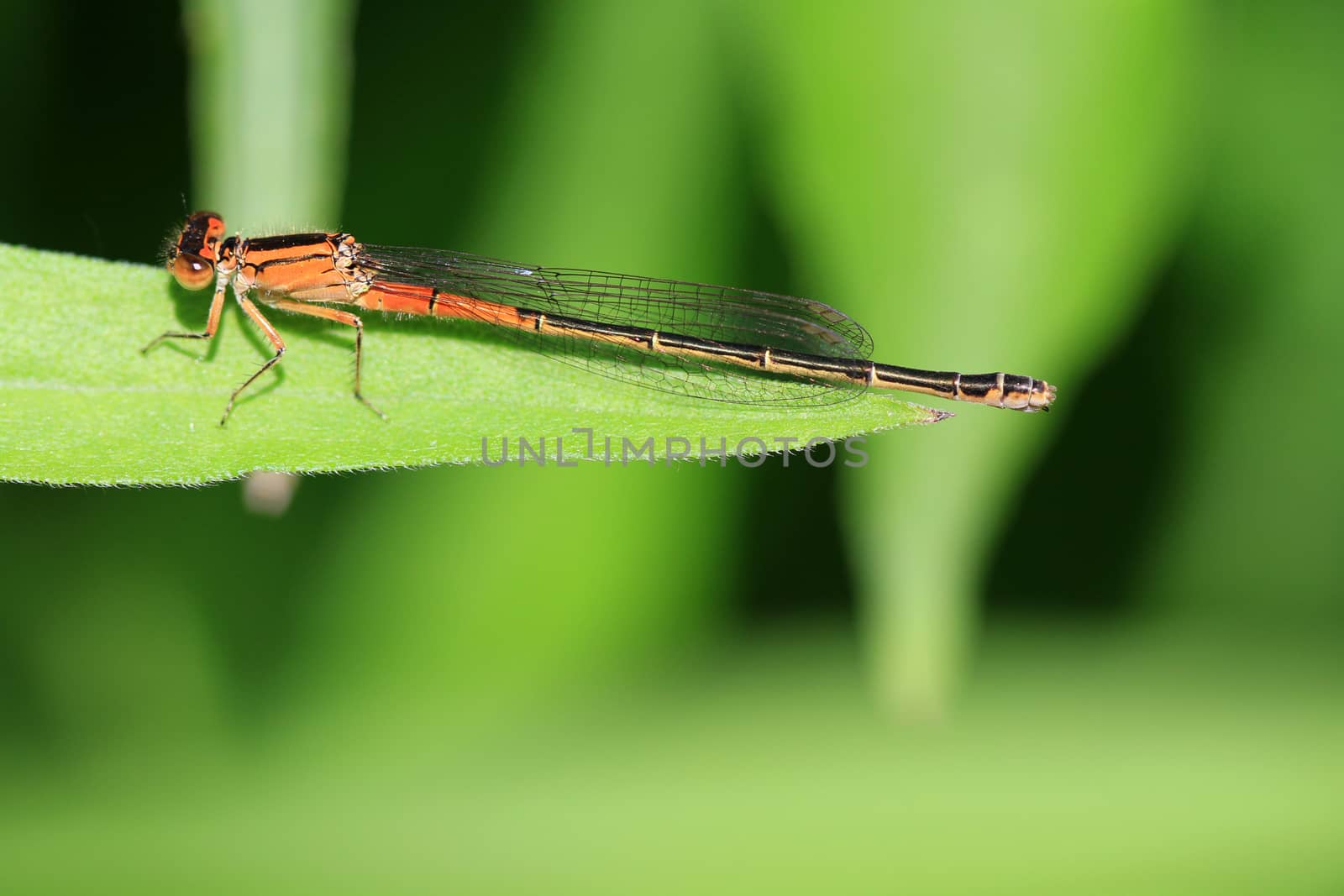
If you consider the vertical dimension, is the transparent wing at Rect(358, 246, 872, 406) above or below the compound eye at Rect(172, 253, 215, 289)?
above

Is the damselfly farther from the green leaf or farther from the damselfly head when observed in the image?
the green leaf

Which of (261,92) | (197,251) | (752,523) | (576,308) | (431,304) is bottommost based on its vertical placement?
(752,523)

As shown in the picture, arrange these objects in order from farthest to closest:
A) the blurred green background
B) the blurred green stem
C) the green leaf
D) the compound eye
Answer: the compound eye → the blurred green background → the blurred green stem → the green leaf

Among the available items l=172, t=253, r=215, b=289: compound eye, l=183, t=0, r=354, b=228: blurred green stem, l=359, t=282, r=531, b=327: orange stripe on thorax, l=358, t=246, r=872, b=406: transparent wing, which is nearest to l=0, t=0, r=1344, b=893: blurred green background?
l=183, t=0, r=354, b=228: blurred green stem

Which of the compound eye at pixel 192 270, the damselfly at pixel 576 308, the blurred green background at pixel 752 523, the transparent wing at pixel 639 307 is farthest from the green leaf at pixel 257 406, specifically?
the transparent wing at pixel 639 307

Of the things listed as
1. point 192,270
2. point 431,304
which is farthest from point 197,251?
point 431,304

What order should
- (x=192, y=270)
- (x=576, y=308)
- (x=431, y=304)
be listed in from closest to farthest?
1. (x=192, y=270)
2. (x=431, y=304)
3. (x=576, y=308)

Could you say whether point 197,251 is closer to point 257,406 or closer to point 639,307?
point 257,406

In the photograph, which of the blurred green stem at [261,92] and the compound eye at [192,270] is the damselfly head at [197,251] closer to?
the compound eye at [192,270]

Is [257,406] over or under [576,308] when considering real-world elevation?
under
